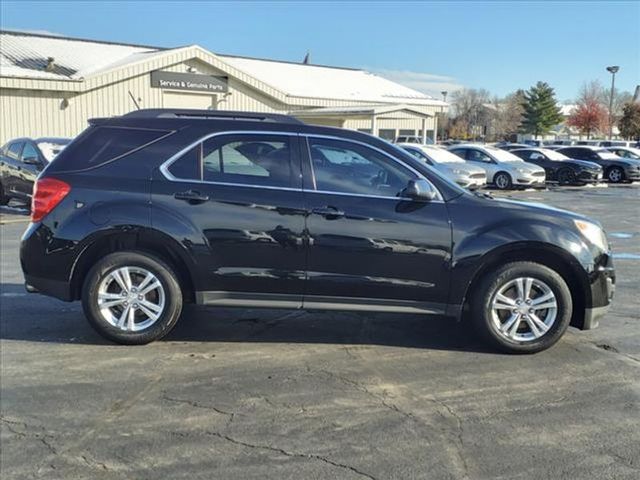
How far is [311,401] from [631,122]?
2691 inches

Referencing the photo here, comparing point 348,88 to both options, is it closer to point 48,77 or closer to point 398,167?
point 48,77

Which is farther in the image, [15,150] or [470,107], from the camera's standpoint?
[470,107]

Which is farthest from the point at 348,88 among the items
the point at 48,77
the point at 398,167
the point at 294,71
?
the point at 398,167

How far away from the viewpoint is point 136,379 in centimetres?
434

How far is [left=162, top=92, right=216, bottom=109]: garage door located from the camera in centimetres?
2481

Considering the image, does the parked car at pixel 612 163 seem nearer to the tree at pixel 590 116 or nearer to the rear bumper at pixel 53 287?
the rear bumper at pixel 53 287

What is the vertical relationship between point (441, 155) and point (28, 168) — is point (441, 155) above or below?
above

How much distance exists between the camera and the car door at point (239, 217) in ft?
15.9

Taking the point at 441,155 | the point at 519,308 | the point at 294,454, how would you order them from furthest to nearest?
the point at 441,155, the point at 519,308, the point at 294,454

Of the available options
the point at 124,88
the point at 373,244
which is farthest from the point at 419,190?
the point at 124,88

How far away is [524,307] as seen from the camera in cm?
488

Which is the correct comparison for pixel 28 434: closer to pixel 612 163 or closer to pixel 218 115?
pixel 218 115

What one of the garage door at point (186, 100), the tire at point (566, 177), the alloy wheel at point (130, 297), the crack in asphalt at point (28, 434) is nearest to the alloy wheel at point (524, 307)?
the alloy wheel at point (130, 297)

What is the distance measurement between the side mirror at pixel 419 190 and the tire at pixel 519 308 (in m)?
0.79
